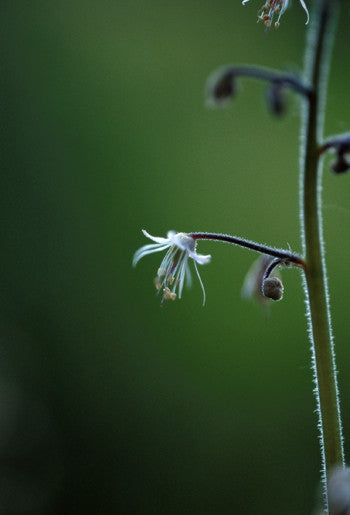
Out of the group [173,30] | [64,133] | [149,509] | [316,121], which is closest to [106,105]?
[64,133]

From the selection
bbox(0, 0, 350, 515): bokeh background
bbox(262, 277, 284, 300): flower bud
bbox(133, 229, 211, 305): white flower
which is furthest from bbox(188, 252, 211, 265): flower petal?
bbox(0, 0, 350, 515): bokeh background

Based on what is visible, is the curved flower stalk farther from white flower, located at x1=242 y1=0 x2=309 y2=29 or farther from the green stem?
white flower, located at x1=242 y1=0 x2=309 y2=29

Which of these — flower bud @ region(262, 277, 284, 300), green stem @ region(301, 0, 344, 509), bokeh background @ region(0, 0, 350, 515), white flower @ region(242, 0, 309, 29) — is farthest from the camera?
bokeh background @ region(0, 0, 350, 515)

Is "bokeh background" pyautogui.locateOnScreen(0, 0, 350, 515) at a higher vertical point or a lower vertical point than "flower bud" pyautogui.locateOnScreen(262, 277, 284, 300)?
higher

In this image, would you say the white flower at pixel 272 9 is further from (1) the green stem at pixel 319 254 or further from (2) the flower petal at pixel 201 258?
(2) the flower petal at pixel 201 258

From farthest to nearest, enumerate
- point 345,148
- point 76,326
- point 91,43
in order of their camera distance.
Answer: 1. point 91,43
2. point 76,326
3. point 345,148

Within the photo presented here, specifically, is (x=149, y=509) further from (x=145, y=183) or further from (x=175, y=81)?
(x=175, y=81)

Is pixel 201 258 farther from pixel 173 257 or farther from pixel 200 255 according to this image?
pixel 173 257

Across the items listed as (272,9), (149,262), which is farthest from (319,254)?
(149,262)
